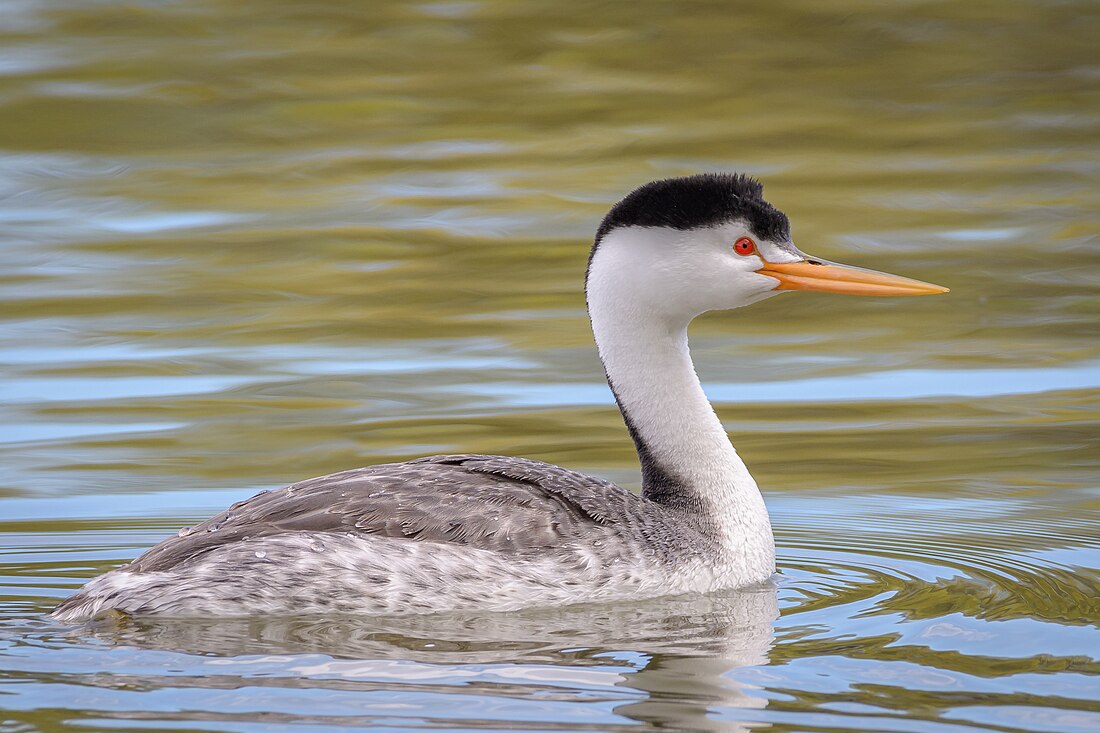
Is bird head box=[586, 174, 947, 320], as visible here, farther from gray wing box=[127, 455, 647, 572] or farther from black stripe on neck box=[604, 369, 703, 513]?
gray wing box=[127, 455, 647, 572]

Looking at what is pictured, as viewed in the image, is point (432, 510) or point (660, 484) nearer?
point (432, 510)

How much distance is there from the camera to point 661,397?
8.04 m

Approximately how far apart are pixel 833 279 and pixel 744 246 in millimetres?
429

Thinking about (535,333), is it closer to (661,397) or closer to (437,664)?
(661,397)

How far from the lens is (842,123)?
17.6 meters

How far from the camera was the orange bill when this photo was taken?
8055mm

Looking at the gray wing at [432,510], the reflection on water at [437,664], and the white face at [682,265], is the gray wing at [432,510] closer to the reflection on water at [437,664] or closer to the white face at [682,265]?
the reflection on water at [437,664]

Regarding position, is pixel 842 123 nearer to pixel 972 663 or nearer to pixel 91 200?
pixel 91 200

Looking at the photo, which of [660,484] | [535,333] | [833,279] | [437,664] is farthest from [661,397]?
[535,333]

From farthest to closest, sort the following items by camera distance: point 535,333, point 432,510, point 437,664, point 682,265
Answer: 1. point 535,333
2. point 682,265
3. point 432,510
4. point 437,664

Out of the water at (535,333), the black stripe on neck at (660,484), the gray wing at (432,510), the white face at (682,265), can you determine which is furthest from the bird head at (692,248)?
the water at (535,333)

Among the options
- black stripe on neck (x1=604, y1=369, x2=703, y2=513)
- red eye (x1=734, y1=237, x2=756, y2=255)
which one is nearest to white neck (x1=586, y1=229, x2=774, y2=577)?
black stripe on neck (x1=604, y1=369, x2=703, y2=513)

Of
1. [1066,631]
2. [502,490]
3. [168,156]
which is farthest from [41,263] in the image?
[1066,631]

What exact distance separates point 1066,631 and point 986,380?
451 cm
